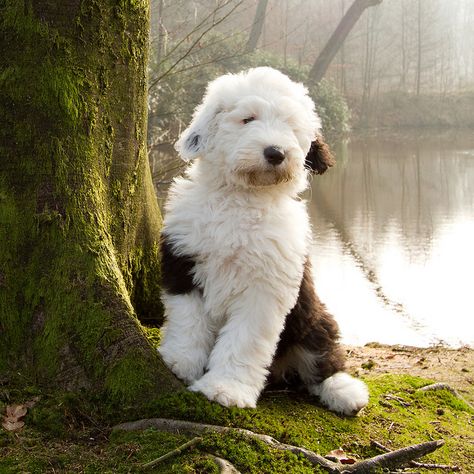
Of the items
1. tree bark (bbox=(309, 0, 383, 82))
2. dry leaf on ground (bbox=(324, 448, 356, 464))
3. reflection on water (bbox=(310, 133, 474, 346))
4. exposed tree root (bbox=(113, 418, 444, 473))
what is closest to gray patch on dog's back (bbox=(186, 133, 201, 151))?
exposed tree root (bbox=(113, 418, 444, 473))

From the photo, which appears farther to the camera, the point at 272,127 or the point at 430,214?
the point at 430,214

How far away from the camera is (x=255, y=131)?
343cm

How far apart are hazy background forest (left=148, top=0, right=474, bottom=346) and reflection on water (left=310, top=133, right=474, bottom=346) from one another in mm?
27

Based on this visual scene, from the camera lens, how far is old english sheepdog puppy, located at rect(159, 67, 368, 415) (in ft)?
11.1

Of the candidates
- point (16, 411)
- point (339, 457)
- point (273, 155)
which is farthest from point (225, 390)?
point (273, 155)

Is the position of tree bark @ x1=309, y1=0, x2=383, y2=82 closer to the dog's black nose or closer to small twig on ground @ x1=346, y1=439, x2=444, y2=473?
the dog's black nose

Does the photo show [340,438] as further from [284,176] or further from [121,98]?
[121,98]

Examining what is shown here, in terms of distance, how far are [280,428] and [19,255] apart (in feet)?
5.08

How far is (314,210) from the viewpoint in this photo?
1545cm

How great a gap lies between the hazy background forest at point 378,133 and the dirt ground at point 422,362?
87 centimetres

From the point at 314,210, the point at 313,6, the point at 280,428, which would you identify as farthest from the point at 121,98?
the point at 313,6

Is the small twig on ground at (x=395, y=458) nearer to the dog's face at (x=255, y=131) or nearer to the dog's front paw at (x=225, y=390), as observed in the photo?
the dog's front paw at (x=225, y=390)

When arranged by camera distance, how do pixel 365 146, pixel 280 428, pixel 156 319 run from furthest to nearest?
pixel 365 146, pixel 156 319, pixel 280 428

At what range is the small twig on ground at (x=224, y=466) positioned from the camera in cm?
273
